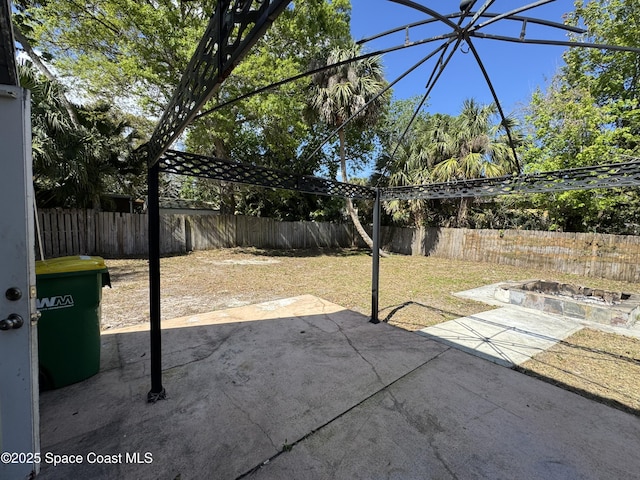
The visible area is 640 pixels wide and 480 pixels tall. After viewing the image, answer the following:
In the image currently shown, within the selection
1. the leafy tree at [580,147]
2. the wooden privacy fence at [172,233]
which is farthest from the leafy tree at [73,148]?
the leafy tree at [580,147]

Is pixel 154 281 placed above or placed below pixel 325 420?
above

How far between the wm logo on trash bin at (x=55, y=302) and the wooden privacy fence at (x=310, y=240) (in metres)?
7.88

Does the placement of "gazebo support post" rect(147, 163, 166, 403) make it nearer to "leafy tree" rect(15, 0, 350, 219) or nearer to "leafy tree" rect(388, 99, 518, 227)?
"leafy tree" rect(15, 0, 350, 219)

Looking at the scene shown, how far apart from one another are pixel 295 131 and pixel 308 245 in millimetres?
5959

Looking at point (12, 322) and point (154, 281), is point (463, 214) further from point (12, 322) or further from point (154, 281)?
point (12, 322)

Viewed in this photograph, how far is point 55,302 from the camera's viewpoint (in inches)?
80.7

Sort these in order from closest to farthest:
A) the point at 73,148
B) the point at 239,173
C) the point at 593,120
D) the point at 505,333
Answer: the point at 239,173 → the point at 505,333 → the point at 73,148 → the point at 593,120

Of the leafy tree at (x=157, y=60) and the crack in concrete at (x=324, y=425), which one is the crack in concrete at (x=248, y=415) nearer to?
the crack in concrete at (x=324, y=425)

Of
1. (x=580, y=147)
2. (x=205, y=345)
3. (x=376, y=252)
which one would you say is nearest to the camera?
(x=205, y=345)

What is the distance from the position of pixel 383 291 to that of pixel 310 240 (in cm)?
858

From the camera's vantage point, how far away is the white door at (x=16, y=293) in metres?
1.10

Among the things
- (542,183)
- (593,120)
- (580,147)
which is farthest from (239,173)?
(580,147)

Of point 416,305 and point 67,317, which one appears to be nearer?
point 67,317

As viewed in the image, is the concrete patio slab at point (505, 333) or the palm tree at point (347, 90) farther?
the palm tree at point (347, 90)
